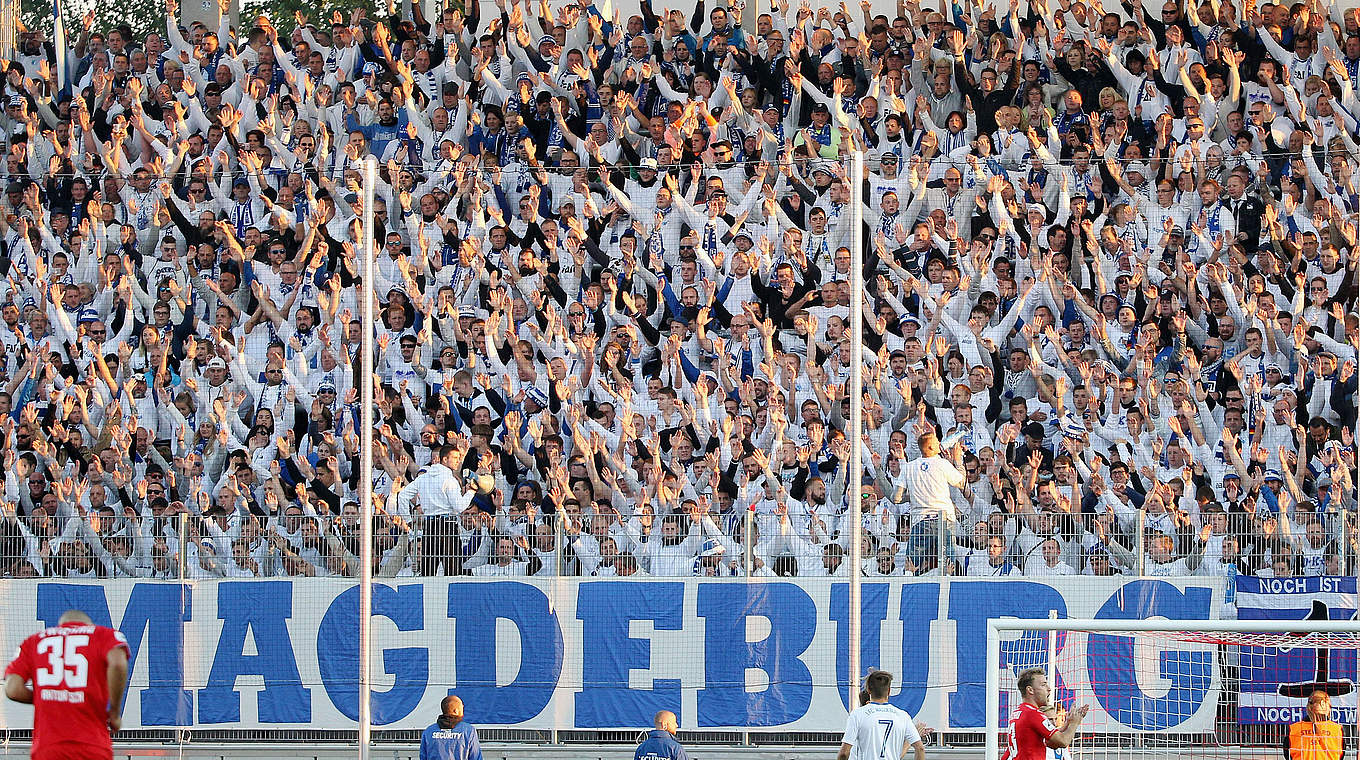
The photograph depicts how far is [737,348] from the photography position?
14.5m

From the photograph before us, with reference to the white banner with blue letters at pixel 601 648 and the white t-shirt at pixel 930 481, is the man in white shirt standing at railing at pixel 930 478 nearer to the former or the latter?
the white t-shirt at pixel 930 481

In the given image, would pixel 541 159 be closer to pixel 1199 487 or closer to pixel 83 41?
pixel 83 41

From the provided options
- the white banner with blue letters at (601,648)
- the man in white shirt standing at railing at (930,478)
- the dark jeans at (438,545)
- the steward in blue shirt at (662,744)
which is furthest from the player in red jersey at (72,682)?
the man in white shirt standing at railing at (930,478)

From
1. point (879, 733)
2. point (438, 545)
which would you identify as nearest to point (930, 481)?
point (438, 545)

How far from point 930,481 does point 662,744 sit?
3.34 metres

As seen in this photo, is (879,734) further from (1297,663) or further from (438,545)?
(438,545)

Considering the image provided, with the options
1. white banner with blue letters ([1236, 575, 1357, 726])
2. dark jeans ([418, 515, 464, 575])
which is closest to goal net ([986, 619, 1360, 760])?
white banner with blue letters ([1236, 575, 1357, 726])

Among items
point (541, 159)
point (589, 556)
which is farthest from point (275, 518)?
point (541, 159)

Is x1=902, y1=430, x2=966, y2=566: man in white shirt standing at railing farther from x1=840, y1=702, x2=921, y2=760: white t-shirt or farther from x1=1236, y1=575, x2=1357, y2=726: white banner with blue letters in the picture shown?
x1=840, y1=702, x2=921, y2=760: white t-shirt

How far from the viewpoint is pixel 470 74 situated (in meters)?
17.3

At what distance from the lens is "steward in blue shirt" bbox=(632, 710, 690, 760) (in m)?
10.9

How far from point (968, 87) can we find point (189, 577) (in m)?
7.92

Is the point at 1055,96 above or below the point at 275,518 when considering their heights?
above

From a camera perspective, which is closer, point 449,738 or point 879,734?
point 879,734
